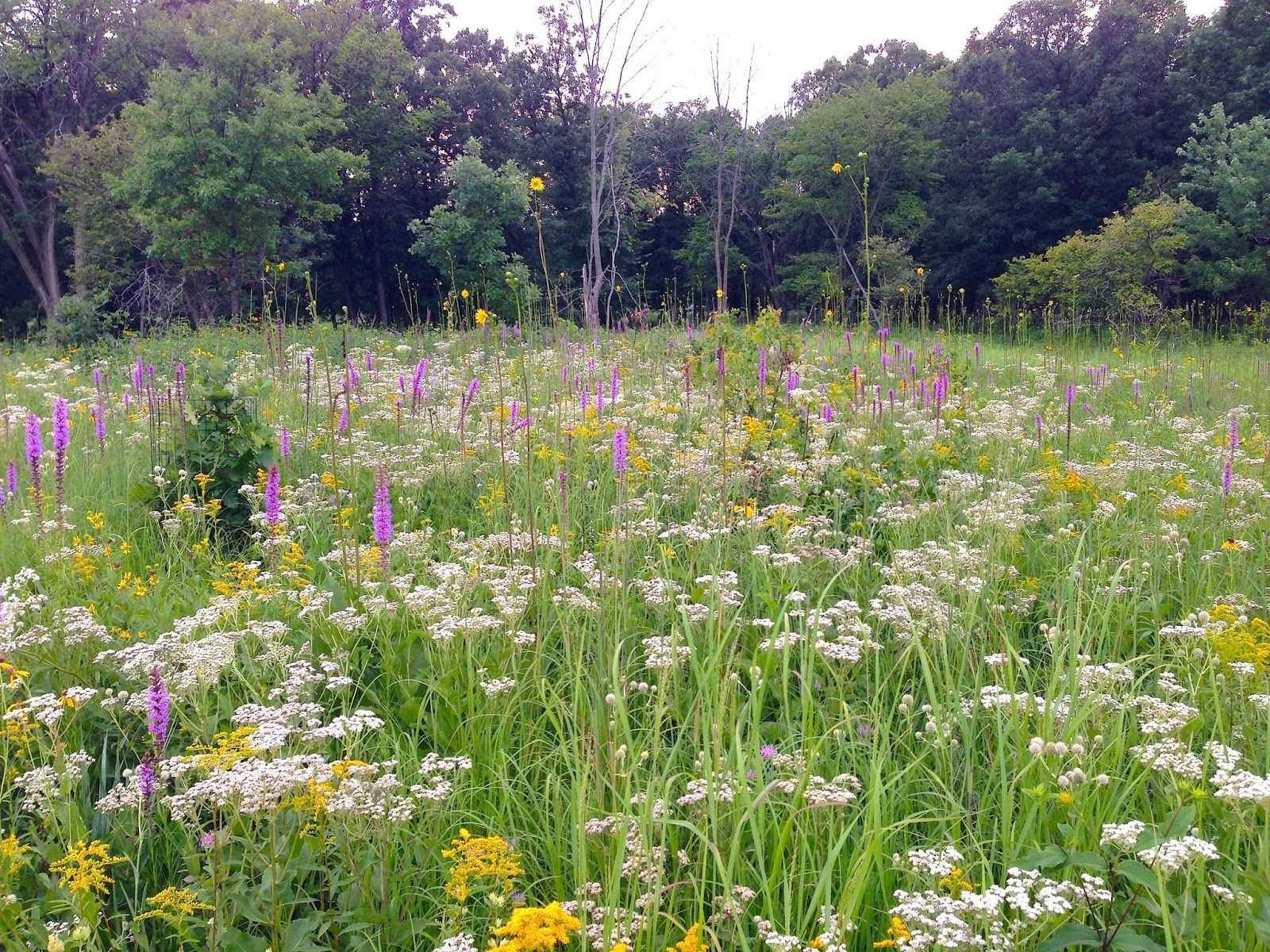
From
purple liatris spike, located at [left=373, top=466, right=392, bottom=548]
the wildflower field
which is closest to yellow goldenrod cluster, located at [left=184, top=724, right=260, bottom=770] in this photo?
the wildflower field

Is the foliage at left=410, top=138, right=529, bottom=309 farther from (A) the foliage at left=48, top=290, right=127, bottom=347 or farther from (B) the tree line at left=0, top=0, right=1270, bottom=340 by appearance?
(A) the foliage at left=48, top=290, right=127, bottom=347

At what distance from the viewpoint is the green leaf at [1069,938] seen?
4.53 feet

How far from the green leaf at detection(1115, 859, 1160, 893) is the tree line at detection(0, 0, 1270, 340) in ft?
54.8

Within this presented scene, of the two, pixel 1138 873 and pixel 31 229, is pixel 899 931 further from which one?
pixel 31 229

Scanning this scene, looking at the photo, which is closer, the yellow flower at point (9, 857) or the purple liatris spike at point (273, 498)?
the yellow flower at point (9, 857)

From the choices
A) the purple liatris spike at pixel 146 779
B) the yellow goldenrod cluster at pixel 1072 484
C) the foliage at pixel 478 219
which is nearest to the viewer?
the purple liatris spike at pixel 146 779

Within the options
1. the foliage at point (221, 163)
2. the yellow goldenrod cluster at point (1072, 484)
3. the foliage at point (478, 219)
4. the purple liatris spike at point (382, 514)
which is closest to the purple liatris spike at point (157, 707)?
the purple liatris spike at point (382, 514)

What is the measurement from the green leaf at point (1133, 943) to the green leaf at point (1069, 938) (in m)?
0.03

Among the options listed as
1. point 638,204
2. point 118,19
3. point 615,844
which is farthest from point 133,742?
point 118,19

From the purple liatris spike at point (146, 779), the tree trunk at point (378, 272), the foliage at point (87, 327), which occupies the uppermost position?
the tree trunk at point (378, 272)

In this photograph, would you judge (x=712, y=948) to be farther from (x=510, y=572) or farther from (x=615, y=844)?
(x=510, y=572)

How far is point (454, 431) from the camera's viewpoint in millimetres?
4934

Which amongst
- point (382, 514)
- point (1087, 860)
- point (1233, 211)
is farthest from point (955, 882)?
point (1233, 211)

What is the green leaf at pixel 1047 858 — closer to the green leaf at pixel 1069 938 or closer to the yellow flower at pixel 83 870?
the green leaf at pixel 1069 938
